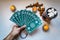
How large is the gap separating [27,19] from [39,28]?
201 millimetres

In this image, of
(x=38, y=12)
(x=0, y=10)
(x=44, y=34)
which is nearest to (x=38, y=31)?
(x=44, y=34)

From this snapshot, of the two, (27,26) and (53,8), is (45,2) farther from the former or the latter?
(27,26)

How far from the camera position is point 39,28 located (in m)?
2.03

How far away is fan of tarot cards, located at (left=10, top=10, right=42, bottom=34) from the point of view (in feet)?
6.49

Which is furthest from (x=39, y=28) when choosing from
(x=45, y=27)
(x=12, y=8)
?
(x=12, y=8)

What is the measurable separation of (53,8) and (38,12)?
21 centimetres

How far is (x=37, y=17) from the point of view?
2025 millimetres

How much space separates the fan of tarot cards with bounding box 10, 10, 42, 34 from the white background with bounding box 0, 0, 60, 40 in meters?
0.07

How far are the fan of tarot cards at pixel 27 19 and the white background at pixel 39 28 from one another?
0.24 feet

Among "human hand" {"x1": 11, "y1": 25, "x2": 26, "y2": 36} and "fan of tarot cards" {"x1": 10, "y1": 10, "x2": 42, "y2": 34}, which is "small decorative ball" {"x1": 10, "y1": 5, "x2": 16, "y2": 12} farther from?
"human hand" {"x1": 11, "y1": 25, "x2": 26, "y2": 36}

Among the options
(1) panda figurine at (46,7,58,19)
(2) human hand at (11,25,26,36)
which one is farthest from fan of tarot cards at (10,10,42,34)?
(1) panda figurine at (46,7,58,19)

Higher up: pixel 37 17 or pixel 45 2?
pixel 45 2

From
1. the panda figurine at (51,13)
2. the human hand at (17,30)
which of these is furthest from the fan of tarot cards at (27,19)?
the panda figurine at (51,13)

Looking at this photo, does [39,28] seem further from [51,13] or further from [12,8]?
[12,8]
